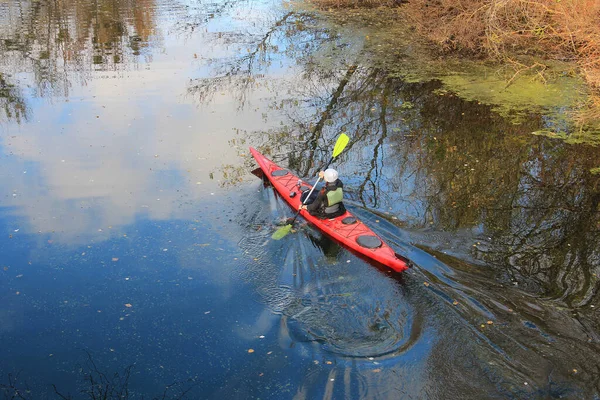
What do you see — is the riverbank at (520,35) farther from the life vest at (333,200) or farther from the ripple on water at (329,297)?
the ripple on water at (329,297)

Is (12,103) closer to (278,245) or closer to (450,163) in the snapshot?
(278,245)

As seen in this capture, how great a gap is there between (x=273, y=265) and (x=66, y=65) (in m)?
10.2

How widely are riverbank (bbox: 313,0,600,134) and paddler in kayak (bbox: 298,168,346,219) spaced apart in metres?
5.99

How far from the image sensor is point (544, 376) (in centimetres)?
559

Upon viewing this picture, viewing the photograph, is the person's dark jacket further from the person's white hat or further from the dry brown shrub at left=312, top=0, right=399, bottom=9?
the dry brown shrub at left=312, top=0, right=399, bottom=9

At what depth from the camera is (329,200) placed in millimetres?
8039

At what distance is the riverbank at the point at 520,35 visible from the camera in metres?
12.0

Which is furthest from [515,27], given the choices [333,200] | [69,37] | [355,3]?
[69,37]

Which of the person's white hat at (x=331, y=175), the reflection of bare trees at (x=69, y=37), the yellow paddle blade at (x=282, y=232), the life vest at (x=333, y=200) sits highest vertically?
the reflection of bare trees at (x=69, y=37)

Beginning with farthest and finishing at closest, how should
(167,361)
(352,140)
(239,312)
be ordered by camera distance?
1. (352,140)
2. (239,312)
3. (167,361)

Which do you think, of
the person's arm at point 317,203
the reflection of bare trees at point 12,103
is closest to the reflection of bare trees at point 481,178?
the person's arm at point 317,203

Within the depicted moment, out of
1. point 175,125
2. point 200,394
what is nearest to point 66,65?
point 175,125

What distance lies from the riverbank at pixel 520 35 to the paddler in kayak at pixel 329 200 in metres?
5.99

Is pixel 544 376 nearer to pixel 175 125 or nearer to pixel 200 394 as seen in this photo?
pixel 200 394
